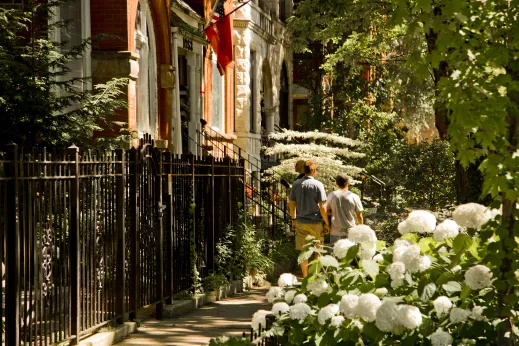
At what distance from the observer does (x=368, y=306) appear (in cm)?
623

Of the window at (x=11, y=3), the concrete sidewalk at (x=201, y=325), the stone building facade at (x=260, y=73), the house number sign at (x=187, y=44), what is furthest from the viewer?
the stone building facade at (x=260, y=73)

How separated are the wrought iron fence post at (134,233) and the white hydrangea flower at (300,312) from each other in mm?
4777

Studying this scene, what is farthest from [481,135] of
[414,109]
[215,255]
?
[414,109]

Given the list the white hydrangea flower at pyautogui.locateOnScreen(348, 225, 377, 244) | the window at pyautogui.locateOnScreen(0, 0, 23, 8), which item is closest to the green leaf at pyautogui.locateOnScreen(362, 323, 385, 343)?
the white hydrangea flower at pyautogui.locateOnScreen(348, 225, 377, 244)

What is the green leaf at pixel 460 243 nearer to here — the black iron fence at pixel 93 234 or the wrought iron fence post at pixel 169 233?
the black iron fence at pixel 93 234

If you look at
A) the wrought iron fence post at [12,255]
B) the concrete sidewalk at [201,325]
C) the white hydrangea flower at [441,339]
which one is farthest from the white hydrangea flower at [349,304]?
the concrete sidewalk at [201,325]

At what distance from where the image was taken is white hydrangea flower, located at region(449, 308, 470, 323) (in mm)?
6191

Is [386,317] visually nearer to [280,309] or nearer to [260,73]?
[280,309]

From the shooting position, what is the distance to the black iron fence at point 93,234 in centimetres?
836

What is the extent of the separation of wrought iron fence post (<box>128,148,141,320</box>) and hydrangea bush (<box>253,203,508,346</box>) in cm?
429

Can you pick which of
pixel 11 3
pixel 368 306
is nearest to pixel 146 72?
pixel 11 3

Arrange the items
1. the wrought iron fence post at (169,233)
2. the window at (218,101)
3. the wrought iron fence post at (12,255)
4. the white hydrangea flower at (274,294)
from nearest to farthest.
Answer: the white hydrangea flower at (274,294) → the wrought iron fence post at (12,255) → the wrought iron fence post at (169,233) → the window at (218,101)

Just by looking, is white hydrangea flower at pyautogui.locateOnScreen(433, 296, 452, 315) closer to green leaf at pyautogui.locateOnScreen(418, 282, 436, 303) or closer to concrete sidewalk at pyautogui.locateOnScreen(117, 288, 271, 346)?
green leaf at pyautogui.locateOnScreen(418, 282, 436, 303)

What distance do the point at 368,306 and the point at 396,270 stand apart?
0.35 metres
